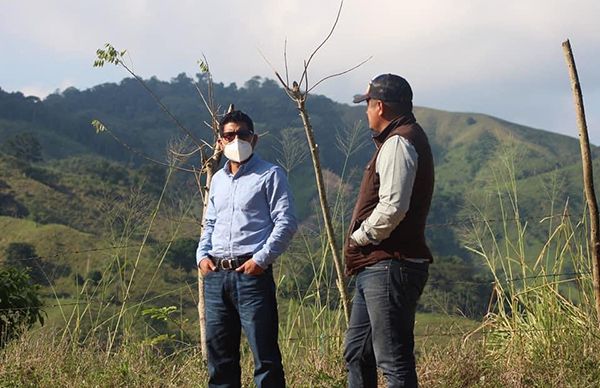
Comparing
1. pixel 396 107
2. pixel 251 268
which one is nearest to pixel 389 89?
pixel 396 107

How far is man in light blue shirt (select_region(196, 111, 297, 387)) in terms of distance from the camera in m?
3.95

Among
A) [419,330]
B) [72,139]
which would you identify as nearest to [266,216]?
[419,330]

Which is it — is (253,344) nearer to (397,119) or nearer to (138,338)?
(397,119)

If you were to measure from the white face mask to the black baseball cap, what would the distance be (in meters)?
0.72

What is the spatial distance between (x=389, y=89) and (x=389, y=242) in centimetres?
65

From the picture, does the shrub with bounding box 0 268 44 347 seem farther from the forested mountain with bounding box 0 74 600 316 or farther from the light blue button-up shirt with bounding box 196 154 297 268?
the light blue button-up shirt with bounding box 196 154 297 268

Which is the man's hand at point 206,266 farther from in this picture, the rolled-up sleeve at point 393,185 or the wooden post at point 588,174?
the wooden post at point 588,174

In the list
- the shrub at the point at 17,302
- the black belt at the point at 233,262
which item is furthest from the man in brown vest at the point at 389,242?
the shrub at the point at 17,302

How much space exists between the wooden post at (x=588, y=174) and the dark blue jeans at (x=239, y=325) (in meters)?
2.00

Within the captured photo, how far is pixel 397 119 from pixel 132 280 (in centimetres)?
226

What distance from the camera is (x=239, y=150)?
412cm

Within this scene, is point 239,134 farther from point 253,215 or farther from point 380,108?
point 380,108

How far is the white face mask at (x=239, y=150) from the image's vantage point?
4129 millimetres

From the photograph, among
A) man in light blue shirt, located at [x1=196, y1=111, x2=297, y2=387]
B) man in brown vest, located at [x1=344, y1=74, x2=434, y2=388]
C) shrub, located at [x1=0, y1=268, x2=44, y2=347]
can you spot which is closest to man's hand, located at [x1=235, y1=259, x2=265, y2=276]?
man in light blue shirt, located at [x1=196, y1=111, x2=297, y2=387]
